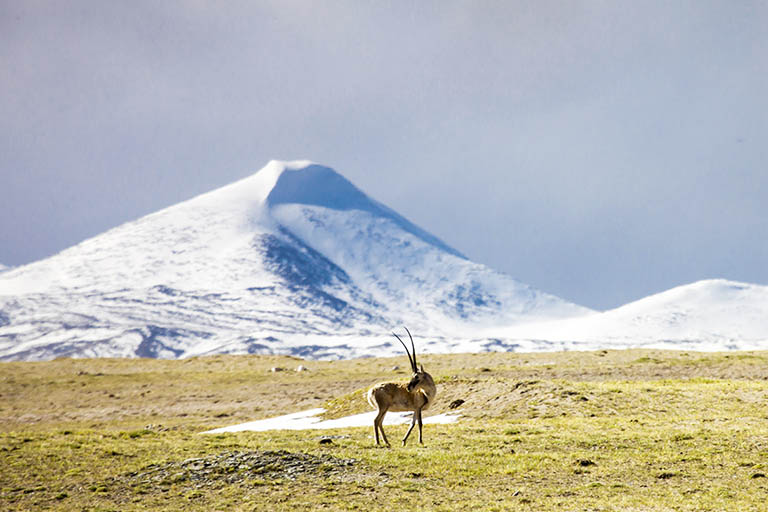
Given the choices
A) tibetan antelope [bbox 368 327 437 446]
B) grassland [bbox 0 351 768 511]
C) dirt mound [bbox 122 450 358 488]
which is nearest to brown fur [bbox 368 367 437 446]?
tibetan antelope [bbox 368 327 437 446]

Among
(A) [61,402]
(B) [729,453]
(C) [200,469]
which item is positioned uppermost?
(B) [729,453]

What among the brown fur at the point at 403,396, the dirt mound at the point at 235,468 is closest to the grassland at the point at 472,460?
the dirt mound at the point at 235,468

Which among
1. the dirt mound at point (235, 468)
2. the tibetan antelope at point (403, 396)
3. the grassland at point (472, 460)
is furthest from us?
the tibetan antelope at point (403, 396)

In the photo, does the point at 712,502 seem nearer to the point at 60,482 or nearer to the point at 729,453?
the point at 729,453

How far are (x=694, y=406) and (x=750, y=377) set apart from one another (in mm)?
17423

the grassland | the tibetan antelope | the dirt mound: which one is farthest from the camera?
the tibetan antelope

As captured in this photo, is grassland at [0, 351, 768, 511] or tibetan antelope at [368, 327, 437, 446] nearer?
grassland at [0, 351, 768, 511]

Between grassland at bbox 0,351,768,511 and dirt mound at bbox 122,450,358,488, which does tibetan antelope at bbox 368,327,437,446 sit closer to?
grassland at bbox 0,351,768,511

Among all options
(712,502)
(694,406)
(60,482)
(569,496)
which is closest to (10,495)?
(60,482)

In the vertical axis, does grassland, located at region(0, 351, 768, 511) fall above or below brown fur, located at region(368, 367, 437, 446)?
below

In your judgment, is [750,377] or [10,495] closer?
[10,495]

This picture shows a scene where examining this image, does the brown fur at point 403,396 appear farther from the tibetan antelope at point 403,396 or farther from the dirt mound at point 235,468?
the dirt mound at point 235,468

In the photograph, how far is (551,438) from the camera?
21969mm

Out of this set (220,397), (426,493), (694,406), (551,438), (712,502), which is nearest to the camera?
(712,502)
